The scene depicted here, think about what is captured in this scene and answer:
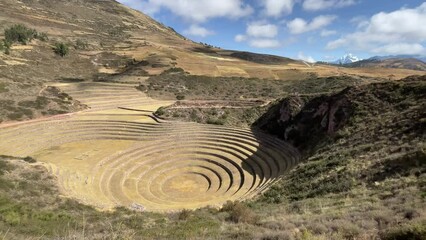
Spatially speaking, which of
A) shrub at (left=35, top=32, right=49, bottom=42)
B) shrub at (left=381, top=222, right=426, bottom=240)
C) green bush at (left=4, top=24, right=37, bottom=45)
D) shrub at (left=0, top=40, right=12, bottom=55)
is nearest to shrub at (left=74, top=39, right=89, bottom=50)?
shrub at (left=35, top=32, right=49, bottom=42)

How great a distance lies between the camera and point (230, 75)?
7250 centimetres

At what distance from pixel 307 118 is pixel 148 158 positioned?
15.2 metres

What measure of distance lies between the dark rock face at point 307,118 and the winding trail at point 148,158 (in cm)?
152

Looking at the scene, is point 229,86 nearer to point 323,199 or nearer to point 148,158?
point 148,158

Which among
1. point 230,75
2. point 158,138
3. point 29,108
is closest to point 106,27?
point 230,75

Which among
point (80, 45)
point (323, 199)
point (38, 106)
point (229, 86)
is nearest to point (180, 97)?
point (229, 86)

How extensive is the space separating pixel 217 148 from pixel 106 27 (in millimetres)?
126143

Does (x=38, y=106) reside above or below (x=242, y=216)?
above

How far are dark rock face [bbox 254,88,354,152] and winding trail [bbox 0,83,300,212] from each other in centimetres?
152

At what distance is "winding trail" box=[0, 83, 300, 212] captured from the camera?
79.9ft

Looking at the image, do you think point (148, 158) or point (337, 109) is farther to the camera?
point (148, 158)

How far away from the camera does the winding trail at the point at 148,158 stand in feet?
79.9

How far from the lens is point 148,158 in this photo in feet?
102

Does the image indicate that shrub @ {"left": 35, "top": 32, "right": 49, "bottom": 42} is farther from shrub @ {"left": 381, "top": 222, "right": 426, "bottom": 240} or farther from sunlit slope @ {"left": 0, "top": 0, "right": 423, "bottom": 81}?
shrub @ {"left": 381, "top": 222, "right": 426, "bottom": 240}
